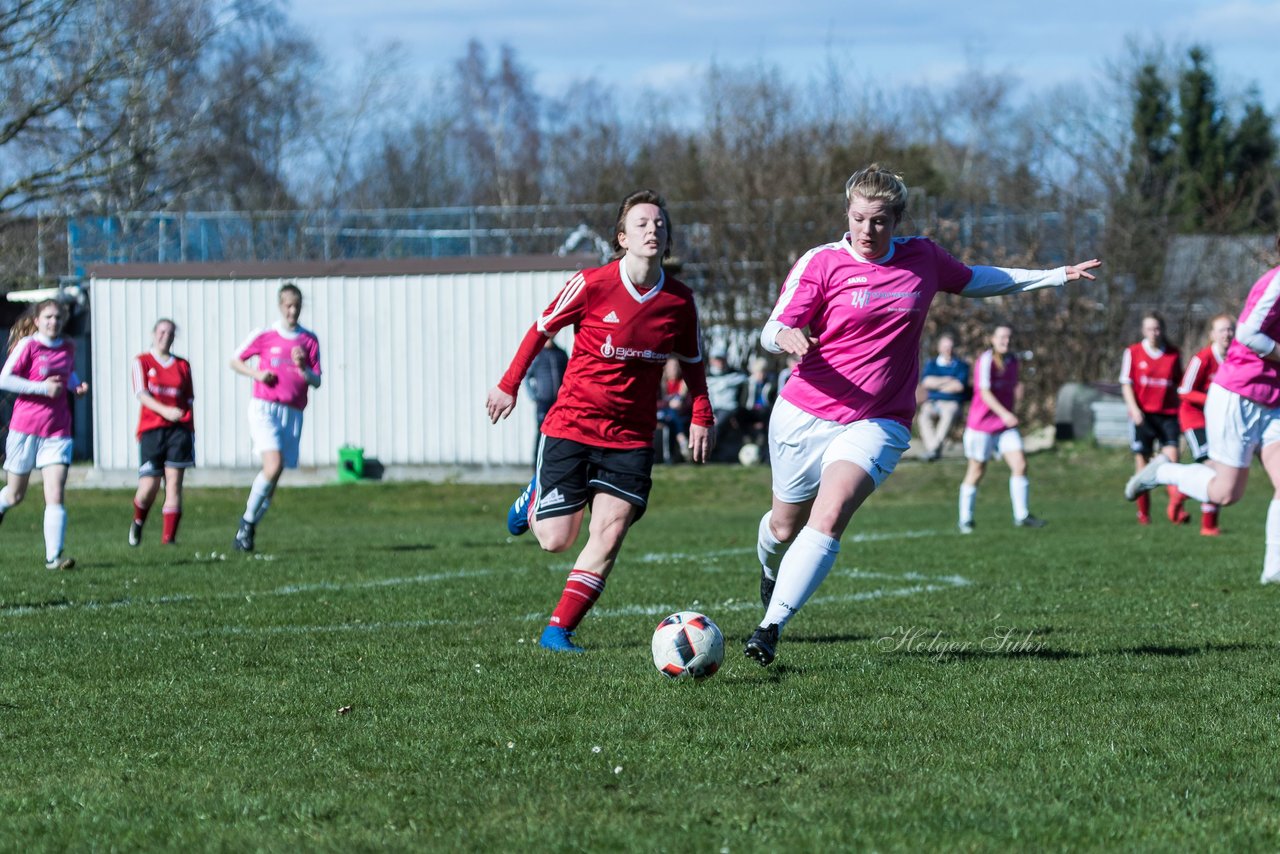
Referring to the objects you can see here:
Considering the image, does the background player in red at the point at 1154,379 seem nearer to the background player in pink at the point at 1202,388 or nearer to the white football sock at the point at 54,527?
the background player in pink at the point at 1202,388

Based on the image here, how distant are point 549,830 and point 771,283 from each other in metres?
25.2

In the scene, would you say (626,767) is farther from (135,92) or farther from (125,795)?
(135,92)

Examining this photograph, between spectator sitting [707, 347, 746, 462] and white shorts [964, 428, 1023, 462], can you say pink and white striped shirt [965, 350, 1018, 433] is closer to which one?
white shorts [964, 428, 1023, 462]

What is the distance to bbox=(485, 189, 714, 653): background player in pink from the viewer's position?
23.3ft

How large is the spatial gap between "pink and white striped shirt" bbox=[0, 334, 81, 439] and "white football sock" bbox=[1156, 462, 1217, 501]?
7.80 m

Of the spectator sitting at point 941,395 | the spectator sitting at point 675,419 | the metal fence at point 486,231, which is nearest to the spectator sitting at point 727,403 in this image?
the spectator sitting at point 675,419

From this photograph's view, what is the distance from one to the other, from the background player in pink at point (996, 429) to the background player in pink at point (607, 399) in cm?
852

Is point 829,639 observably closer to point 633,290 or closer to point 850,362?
point 850,362

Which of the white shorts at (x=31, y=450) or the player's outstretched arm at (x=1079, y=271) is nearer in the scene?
the player's outstretched arm at (x=1079, y=271)

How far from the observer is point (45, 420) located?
37.1ft

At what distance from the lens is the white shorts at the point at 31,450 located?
11.3 m

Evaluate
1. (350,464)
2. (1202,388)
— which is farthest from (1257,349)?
(350,464)

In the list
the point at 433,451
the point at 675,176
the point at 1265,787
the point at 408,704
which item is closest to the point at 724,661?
the point at 408,704

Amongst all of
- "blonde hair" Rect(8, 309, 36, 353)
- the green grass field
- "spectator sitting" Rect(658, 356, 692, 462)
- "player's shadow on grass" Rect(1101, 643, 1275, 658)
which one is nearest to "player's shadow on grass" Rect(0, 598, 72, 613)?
the green grass field
